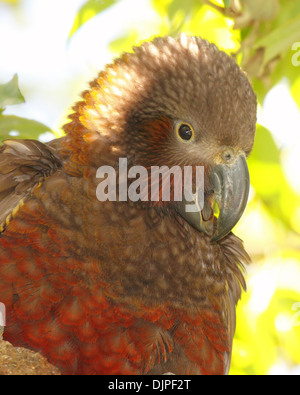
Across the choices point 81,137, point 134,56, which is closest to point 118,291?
point 81,137

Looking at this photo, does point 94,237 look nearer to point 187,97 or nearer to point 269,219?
point 187,97

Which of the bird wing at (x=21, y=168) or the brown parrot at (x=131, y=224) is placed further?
the bird wing at (x=21, y=168)

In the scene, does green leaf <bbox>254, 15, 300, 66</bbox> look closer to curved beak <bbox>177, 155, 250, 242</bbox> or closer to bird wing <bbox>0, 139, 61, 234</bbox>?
curved beak <bbox>177, 155, 250, 242</bbox>

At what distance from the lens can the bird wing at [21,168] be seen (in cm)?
216

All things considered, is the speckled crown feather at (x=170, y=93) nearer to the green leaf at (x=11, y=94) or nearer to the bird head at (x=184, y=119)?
the bird head at (x=184, y=119)

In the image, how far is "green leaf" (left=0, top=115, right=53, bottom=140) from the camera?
→ 237 centimetres

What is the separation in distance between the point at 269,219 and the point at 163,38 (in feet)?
4.53

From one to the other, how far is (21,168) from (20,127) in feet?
0.99

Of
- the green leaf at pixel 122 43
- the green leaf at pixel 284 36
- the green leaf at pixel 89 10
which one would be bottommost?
A: the green leaf at pixel 284 36

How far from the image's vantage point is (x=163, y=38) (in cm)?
224

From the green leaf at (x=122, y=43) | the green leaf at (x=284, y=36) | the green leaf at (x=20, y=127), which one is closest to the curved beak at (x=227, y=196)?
the green leaf at (x=284, y=36)

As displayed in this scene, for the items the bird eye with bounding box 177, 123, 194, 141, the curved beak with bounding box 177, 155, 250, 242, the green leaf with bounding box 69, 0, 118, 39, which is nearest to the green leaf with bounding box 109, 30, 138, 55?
the green leaf with bounding box 69, 0, 118, 39

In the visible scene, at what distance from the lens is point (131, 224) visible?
209 centimetres

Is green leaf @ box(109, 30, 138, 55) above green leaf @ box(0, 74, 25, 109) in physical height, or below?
above
